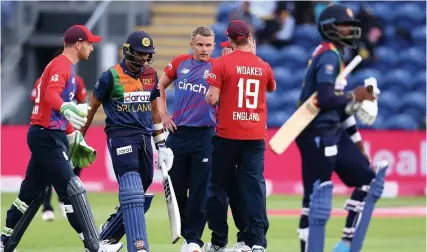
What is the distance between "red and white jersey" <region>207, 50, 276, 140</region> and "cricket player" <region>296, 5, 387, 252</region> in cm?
55

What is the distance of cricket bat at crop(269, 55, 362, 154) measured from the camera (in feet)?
27.4

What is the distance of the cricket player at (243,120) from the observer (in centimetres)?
954

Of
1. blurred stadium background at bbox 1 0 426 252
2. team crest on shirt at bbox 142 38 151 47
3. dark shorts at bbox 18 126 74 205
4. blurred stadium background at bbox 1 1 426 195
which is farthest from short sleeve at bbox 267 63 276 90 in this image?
blurred stadium background at bbox 1 1 426 195

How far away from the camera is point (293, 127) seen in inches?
331

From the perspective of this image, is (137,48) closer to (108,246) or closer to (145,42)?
(145,42)

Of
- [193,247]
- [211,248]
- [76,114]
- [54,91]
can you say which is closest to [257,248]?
[193,247]

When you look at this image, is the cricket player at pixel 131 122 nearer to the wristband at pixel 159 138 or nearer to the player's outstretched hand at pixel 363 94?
the wristband at pixel 159 138

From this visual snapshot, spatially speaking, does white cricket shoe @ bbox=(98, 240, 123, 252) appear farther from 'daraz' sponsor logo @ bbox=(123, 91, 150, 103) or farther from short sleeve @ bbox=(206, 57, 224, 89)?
short sleeve @ bbox=(206, 57, 224, 89)

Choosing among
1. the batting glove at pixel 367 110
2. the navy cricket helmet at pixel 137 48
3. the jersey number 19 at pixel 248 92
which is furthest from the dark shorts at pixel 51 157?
the batting glove at pixel 367 110

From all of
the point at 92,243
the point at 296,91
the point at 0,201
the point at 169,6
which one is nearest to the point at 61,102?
the point at 92,243

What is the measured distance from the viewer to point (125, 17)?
24031 mm

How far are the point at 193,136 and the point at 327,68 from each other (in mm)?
2134

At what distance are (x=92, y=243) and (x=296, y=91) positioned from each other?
503 inches

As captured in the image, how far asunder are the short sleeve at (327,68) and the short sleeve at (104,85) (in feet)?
6.10
